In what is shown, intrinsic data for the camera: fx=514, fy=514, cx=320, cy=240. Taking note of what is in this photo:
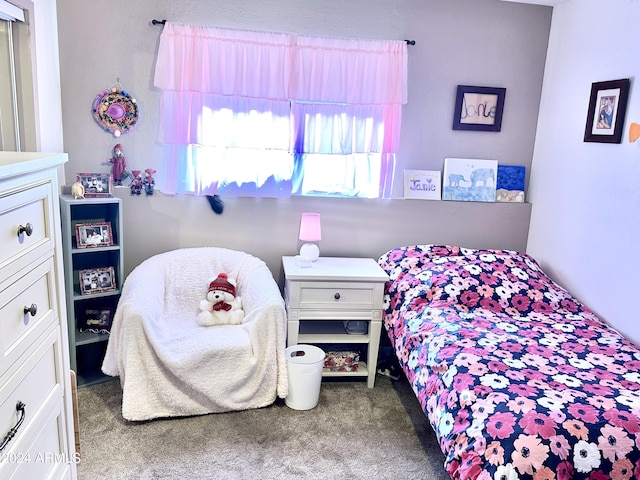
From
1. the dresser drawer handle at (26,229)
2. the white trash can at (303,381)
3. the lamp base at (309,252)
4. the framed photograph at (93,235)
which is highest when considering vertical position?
the dresser drawer handle at (26,229)

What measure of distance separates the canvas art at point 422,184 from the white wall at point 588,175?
652 millimetres

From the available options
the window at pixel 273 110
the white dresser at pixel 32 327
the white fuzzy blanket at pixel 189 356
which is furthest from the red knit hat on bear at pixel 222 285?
the white dresser at pixel 32 327

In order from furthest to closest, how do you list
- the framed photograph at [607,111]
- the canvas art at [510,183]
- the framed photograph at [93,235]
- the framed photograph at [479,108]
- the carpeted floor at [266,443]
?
the canvas art at [510,183], the framed photograph at [479,108], the framed photograph at [93,235], the framed photograph at [607,111], the carpeted floor at [266,443]

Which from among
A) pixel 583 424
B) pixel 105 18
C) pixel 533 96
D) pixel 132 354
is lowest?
pixel 132 354

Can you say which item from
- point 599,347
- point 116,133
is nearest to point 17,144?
point 116,133

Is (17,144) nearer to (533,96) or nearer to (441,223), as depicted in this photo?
(441,223)

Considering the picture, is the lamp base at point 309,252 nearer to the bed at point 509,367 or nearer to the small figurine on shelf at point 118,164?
the bed at point 509,367

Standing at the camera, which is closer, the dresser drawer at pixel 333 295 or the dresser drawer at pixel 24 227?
the dresser drawer at pixel 24 227

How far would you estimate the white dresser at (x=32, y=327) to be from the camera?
103 centimetres

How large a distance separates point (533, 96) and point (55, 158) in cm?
293

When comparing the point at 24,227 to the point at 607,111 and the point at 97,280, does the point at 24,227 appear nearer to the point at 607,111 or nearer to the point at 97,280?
the point at 97,280

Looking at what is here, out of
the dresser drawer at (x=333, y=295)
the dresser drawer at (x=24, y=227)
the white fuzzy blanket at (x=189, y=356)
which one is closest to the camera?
the dresser drawer at (x=24, y=227)

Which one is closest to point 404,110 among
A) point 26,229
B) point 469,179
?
point 469,179

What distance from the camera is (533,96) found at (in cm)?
327
